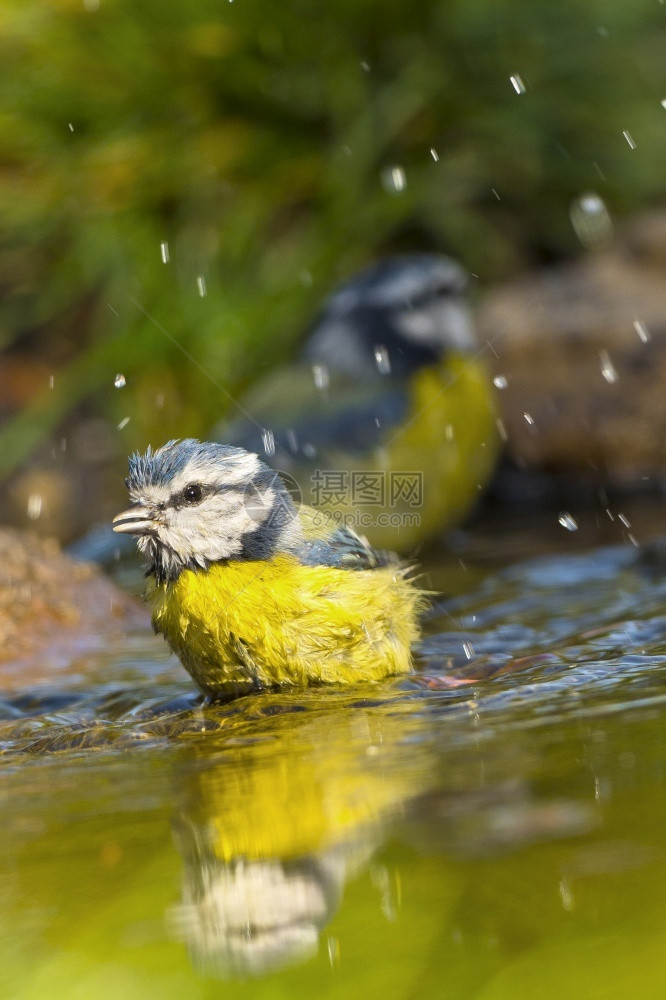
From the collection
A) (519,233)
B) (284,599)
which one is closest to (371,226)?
(519,233)

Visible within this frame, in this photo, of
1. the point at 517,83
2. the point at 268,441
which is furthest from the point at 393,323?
the point at 517,83

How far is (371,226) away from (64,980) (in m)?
6.02

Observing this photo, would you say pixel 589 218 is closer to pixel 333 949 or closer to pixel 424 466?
pixel 424 466

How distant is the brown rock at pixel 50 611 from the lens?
3.88 metres

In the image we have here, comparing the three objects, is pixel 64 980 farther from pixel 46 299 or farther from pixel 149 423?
pixel 46 299

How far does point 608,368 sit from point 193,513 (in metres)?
3.78

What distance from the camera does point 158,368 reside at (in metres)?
6.86

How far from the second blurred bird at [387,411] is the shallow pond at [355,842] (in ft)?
7.84

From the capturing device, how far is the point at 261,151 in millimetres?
7102

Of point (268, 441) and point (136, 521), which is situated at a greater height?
point (136, 521)

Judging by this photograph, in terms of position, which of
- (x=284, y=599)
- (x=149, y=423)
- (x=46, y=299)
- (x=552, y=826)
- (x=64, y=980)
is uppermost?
(x=64, y=980)

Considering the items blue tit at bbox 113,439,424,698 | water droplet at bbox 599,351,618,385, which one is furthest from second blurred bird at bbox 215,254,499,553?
blue tit at bbox 113,439,424,698

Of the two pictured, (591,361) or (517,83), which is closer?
(591,361)

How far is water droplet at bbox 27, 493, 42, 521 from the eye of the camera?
6.61 metres
